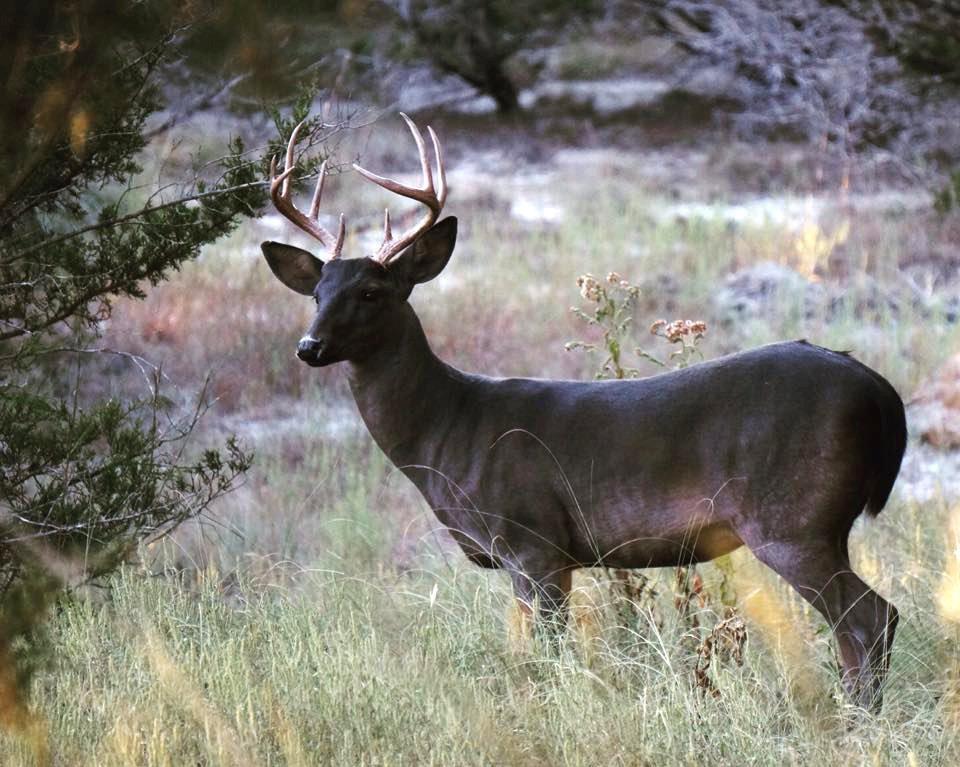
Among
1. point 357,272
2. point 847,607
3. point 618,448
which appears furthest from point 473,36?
point 847,607

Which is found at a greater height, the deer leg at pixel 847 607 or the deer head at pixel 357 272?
the deer head at pixel 357 272

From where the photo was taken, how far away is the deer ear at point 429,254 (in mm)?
5547

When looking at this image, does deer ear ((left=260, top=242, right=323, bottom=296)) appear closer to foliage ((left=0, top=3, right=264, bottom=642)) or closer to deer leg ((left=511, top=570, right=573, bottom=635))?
foliage ((left=0, top=3, right=264, bottom=642))

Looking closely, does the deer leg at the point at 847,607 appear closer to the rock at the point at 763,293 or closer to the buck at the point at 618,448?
the buck at the point at 618,448

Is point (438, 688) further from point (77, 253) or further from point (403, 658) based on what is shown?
point (77, 253)

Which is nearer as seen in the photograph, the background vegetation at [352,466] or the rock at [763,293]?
the background vegetation at [352,466]

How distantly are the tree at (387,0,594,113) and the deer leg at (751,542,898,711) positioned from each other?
1719 centimetres

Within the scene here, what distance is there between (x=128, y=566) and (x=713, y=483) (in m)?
2.10

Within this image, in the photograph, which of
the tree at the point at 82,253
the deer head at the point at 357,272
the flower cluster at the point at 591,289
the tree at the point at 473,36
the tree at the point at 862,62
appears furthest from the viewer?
the tree at the point at 473,36

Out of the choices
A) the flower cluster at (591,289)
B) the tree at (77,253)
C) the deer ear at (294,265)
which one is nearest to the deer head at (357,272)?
the deer ear at (294,265)

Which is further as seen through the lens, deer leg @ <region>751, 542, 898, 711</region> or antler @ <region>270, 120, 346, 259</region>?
antler @ <region>270, 120, 346, 259</region>

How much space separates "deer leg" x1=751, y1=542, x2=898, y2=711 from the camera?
4820mm

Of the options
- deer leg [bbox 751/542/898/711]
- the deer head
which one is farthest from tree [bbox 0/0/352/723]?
deer leg [bbox 751/542/898/711]

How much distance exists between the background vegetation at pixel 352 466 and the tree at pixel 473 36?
6.18m
